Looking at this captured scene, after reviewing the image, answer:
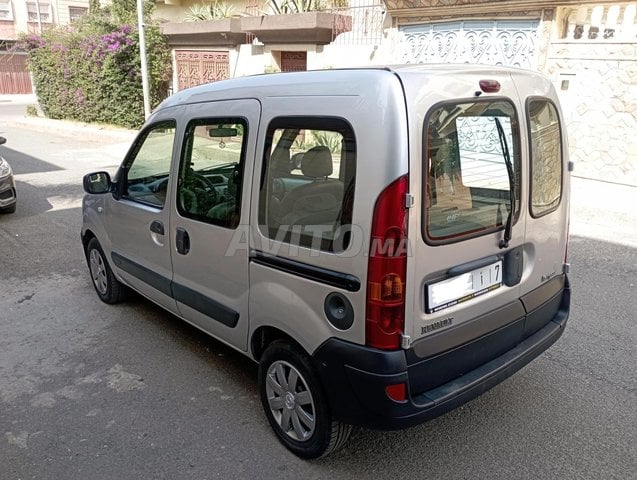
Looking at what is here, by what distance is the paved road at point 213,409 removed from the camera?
104 inches

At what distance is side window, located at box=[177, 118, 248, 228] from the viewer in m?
2.89

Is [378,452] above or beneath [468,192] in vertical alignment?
beneath

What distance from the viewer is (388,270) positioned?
220cm

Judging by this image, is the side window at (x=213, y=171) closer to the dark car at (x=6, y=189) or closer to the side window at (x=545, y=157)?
the side window at (x=545, y=157)

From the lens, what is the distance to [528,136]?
2.66 m

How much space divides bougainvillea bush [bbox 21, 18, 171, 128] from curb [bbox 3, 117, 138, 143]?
2.34ft

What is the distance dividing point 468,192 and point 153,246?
222 centimetres

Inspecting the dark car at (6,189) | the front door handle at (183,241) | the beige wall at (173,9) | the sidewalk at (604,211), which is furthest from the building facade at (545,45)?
the front door handle at (183,241)

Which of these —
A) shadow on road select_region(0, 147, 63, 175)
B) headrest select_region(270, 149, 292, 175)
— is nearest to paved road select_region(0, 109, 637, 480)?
headrest select_region(270, 149, 292, 175)

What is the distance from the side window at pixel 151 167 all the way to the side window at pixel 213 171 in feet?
0.69

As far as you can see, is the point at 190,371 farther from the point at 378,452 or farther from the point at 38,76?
the point at 38,76

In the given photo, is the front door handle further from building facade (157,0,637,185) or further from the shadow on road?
the shadow on road

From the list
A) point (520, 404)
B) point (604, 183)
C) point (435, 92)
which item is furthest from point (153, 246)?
point (604, 183)

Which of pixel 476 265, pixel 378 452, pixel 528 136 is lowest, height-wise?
pixel 378 452
